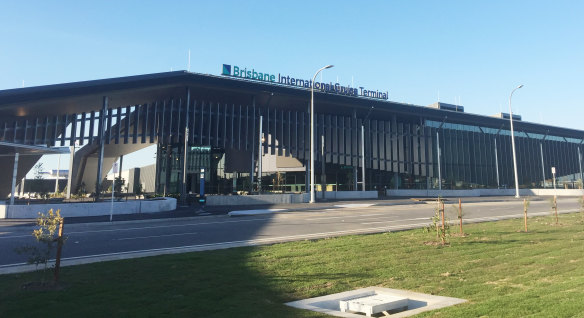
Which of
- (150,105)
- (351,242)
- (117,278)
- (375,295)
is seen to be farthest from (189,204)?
(375,295)

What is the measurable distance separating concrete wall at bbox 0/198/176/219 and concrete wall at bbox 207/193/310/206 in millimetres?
7586

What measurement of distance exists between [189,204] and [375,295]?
3176cm

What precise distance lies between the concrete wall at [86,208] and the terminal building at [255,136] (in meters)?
4.97

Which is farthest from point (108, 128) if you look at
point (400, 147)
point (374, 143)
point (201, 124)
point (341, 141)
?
point (400, 147)

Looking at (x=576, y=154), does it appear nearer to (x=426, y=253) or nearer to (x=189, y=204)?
(x=189, y=204)

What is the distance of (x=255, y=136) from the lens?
4891 cm

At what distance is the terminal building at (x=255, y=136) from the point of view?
138 ft

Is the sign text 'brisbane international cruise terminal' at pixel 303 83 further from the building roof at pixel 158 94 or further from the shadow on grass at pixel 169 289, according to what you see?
the shadow on grass at pixel 169 289

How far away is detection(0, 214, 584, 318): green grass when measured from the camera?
17.2ft

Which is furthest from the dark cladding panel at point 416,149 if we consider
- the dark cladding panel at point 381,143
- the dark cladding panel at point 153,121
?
the dark cladding panel at point 153,121

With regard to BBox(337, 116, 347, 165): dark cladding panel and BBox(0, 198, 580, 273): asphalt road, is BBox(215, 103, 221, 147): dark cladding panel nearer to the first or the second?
BBox(337, 116, 347, 165): dark cladding panel

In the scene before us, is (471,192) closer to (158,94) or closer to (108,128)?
(158,94)

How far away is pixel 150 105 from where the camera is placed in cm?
4581

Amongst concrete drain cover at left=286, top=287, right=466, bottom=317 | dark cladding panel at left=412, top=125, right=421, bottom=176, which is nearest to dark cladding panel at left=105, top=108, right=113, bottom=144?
concrete drain cover at left=286, top=287, right=466, bottom=317
